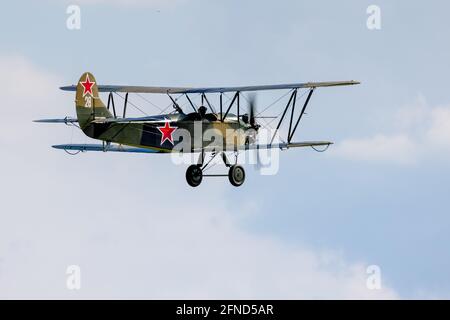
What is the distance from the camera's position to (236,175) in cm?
4266

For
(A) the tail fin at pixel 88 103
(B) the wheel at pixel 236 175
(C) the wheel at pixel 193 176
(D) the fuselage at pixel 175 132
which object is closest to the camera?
(D) the fuselage at pixel 175 132

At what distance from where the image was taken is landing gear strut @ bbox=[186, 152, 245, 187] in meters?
42.3

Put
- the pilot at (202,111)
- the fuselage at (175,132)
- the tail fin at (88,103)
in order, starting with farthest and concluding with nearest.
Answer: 1. the pilot at (202,111)
2. the tail fin at (88,103)
3. the fuselage at (175,132)

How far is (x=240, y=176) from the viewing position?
4278 cm

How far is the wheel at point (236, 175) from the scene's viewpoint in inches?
1676

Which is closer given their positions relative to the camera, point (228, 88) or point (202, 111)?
point (228, 88)

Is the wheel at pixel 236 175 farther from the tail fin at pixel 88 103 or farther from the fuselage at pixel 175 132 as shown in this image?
the tail fin at pixel 88 103

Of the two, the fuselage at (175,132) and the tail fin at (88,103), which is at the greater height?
the tail fin at (88,103)

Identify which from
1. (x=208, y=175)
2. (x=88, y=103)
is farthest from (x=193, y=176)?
(x=88, y=103)

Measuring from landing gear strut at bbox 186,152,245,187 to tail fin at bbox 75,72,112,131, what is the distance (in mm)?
3333

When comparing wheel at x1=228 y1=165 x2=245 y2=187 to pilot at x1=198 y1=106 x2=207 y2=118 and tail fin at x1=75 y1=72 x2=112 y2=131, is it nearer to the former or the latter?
pilot at x1=198 y1=106 x2=207 y2=118

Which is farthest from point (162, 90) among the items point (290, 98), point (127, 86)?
point (290, 98)

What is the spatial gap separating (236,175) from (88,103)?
5.43 metres

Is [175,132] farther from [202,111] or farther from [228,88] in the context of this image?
[228,88]
